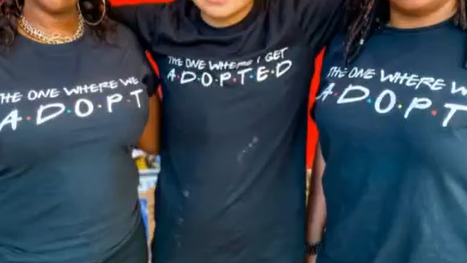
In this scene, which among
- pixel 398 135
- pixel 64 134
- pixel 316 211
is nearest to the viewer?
pixel 398 135

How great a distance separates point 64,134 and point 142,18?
34cm

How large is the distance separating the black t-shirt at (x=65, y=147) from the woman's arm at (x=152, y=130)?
0.10 m

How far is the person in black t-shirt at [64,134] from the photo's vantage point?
45.6 inches

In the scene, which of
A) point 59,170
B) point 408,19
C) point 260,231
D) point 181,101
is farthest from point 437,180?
point 59,170

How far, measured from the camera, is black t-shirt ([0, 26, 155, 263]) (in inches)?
45.5

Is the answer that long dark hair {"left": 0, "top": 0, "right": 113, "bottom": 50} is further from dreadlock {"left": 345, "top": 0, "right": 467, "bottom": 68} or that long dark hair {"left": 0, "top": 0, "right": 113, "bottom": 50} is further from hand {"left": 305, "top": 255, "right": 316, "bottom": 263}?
hand {"left": 305, "top": 255, "right": 316, "bottom": 263}

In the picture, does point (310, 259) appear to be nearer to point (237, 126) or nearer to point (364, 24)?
point (237, 126)

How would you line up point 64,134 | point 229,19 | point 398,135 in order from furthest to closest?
point 229,19
point 64,134
point 398,135

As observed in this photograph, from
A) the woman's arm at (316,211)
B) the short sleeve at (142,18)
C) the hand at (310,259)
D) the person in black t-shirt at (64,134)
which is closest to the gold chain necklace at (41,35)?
the person in black t-shirt at (64,134)

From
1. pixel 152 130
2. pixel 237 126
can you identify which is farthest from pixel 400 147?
pixel 152 130

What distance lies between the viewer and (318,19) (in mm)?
1300

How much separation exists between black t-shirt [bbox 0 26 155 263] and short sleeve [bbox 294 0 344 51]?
365 mm

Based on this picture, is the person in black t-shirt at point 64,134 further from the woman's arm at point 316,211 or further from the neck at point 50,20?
the woman's arm at point 316,211

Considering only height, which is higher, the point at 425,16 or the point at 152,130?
the point at 425,16
